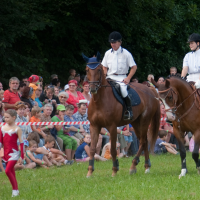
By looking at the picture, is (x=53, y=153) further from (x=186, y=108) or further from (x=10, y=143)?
(x=186, y=108)

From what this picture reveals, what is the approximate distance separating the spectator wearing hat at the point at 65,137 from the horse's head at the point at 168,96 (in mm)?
4653

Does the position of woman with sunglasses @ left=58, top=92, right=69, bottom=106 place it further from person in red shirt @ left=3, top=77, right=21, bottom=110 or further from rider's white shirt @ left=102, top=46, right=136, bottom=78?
rider's white shirt @ left=102, top=46, right=136, bottom=78

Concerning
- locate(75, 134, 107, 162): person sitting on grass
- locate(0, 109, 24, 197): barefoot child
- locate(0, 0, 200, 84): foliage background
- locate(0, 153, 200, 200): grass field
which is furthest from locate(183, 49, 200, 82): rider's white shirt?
locate(0, 0, 200, 84): foliage background

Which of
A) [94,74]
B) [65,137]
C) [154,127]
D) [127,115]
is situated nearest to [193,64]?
[127,115]

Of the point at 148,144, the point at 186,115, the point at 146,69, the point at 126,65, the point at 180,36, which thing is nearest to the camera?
the point at 186,115

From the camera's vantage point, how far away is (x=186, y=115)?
9523 mm

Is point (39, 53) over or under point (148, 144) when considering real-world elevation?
over

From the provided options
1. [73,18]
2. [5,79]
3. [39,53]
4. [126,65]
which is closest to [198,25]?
[73,18]

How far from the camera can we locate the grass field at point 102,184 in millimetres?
7500

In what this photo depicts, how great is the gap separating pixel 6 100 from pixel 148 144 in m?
4.32

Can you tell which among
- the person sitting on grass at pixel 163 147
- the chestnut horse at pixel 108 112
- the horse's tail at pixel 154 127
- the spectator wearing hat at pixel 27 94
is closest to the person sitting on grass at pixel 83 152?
the spectator wearing hat at pixel 27 94

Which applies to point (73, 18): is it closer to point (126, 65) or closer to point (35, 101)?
point (35, 101)

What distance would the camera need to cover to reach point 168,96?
9.11 meters

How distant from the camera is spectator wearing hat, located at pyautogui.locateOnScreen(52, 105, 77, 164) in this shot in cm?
1298
